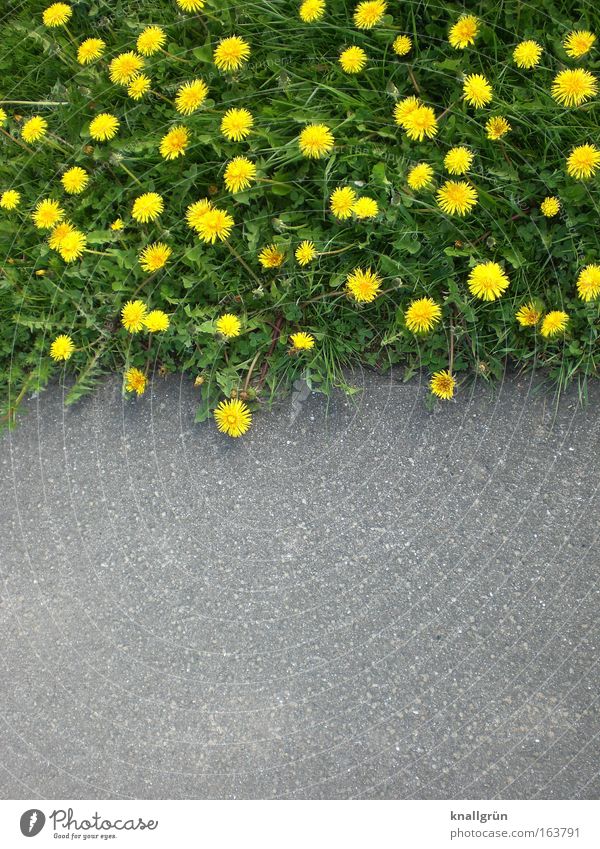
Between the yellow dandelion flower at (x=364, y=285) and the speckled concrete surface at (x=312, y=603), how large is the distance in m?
0.31

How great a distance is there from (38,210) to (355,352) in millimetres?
1332

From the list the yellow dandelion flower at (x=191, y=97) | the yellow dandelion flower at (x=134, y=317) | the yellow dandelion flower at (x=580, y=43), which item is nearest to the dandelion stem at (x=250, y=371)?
the yellow dandelion flower at (x=134, y=317)

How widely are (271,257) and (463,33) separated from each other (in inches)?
39.2

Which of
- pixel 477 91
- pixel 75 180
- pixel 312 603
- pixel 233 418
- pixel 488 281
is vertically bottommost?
pixel 312 603

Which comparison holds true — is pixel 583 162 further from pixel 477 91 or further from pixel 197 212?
pixel 197 212

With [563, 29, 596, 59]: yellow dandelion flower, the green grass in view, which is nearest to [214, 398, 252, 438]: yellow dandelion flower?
the green grass

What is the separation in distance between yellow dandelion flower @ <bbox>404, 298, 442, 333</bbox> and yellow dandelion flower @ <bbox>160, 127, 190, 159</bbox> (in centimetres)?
101

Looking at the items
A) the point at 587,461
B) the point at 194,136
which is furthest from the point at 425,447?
the point at 194,136

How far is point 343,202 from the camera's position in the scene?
218 centimetres

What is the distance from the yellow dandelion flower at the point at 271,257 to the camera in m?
2.31

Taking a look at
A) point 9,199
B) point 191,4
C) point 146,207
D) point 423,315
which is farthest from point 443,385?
point 9,199

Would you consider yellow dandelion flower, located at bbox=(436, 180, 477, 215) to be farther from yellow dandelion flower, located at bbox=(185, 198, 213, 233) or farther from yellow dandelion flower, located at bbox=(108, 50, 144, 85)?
yellow dandelion flower, located at bbox=(108, 50, 144, 85)

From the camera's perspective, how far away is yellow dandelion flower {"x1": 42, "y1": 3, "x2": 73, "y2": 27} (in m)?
2.51
